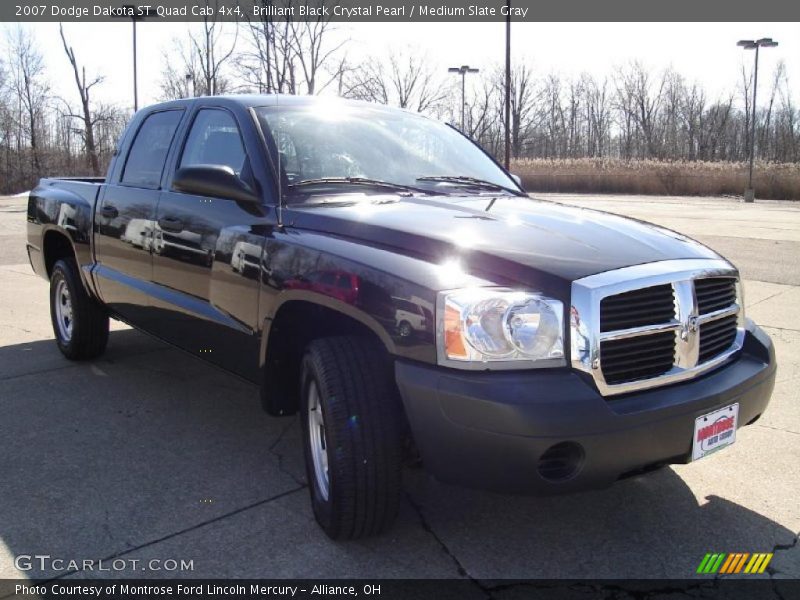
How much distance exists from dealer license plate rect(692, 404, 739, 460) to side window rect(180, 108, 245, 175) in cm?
232

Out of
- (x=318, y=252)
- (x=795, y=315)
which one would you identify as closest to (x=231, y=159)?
(x=318, y=252)

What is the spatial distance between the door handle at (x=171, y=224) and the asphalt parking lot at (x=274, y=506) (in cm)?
113

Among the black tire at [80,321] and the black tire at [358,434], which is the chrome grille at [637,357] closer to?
the black tire at [358,434]

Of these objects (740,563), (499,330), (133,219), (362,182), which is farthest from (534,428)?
(133,219)

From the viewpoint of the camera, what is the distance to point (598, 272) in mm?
2521

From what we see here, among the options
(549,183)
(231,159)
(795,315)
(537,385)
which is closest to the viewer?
(537,385)

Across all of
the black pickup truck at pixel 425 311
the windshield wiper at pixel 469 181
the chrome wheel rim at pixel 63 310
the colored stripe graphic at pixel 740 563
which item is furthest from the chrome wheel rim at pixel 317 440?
the chrome wheel rim at pixel 63 310

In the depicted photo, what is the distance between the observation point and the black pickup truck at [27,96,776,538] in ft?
7.80

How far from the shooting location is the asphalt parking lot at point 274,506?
2766 millimetres

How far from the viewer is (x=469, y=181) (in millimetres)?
3945

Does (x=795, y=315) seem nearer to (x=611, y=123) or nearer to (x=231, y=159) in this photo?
(x=231, y=159)

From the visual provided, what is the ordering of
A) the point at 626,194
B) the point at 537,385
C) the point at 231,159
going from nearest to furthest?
1. the point at 537,385
2. the point at 231,159
3. the point at 626,194

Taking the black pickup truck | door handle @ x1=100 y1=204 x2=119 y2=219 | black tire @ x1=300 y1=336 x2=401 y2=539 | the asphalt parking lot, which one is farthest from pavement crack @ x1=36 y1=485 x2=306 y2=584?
door handle @ x1=100 y1=204 x2=119 y2=219

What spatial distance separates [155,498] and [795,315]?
641cm
